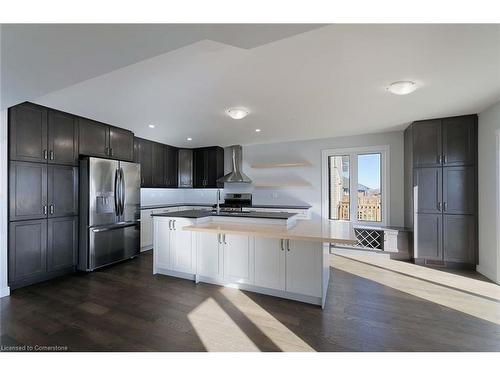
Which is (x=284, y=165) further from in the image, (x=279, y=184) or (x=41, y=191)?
(x=41, y=191)

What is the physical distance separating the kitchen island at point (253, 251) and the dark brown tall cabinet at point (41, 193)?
4.36ft

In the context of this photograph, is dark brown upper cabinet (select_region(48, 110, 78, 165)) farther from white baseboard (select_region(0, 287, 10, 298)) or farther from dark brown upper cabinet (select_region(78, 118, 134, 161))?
white baseboard (select_region(0, 287, 10, 298))

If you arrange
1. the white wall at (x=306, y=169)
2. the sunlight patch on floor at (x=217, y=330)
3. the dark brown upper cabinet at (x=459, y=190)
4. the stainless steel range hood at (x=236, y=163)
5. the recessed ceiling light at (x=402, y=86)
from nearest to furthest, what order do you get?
the sunlight patch on floor at (x=217, y=330)
the recessed ceiling light at (x=402, y=86)
the dark brown upper cabinet at (x=459, y=190)
the white wall at (x=306, y=169)
the stainless steel range hood at (x=236, y=163)

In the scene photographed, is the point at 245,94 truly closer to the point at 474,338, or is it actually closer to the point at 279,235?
the point at 279,235

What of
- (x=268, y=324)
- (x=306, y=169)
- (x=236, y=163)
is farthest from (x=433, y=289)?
(x=236, y=163)

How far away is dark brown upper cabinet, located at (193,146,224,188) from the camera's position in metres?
6.04

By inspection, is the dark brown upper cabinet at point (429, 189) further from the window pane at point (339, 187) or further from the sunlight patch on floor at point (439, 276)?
the window pane at point (339, 187)

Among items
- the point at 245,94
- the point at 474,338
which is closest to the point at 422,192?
the point at 474,338

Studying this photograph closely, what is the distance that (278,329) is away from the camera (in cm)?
200

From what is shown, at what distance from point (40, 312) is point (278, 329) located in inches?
95.6

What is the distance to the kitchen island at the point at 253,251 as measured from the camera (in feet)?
8.05

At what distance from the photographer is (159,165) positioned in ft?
18.2

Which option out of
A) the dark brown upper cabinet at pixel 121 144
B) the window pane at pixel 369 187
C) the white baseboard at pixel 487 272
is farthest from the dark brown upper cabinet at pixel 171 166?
the white baseboard at pixel 487 272

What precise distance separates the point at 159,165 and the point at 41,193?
2.64 metres
